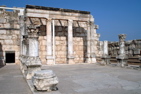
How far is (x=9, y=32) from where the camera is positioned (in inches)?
583

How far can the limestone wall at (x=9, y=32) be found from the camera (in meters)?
14.5

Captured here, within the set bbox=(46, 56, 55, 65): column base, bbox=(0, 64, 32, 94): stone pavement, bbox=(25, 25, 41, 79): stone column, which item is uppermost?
bbox=(25, 25, 41, 79): stone column

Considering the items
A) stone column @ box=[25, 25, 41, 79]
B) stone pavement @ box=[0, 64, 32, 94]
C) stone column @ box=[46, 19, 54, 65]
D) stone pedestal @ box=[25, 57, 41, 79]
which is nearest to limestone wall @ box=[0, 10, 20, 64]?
stone column @ box=[46, 19, 54, 65]

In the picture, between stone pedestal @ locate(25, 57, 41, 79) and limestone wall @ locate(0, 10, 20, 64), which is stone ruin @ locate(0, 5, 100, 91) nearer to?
limestone wall @ locate(0, 10, 20, 64)

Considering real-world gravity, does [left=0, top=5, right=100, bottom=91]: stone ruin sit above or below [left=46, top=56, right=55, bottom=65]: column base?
above

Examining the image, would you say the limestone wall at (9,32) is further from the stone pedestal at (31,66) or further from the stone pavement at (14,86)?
the stone pedestal at (31,66)

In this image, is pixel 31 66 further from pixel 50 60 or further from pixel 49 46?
pixel 49 46

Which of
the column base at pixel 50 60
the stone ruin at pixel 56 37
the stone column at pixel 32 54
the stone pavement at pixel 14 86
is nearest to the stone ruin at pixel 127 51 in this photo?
the stone ruin at pixel 56 37

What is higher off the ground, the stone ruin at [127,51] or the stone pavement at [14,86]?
the stone ruin at [127,51]

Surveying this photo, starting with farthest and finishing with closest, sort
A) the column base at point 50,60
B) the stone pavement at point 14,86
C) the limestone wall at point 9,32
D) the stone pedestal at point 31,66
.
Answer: the limestone wall at point 9,32
the column base at point 50,60
the stone pedestal at point 31,66
the stone pavement at point 14,86

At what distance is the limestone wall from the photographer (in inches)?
570

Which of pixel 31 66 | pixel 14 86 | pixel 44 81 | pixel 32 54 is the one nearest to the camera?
pixel 44 81

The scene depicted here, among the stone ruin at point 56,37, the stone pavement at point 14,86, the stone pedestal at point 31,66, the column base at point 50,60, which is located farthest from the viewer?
the column base at point 50,60

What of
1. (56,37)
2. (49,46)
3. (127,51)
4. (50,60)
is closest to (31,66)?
(50,60)
